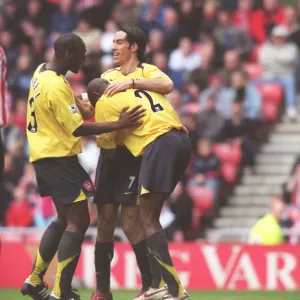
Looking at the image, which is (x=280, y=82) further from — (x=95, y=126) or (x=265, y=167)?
(x=95, y=126)

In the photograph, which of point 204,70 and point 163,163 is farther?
point 204,70

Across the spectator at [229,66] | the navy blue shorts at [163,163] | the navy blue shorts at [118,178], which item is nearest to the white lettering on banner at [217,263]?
the spectator at [229,66]

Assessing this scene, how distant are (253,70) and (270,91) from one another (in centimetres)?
101

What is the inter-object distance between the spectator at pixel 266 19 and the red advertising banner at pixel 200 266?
19.2 feet

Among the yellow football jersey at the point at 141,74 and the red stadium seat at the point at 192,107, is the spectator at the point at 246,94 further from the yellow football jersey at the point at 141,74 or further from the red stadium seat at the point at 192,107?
the yellow football jersey at the point at 141,74

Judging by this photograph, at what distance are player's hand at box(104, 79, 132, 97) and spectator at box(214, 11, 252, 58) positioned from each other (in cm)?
1010

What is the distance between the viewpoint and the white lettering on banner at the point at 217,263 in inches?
687

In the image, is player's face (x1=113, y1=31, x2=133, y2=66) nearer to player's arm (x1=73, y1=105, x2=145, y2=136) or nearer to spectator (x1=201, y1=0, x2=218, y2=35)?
player's arm (x1=73, y1=105, x2=145, y2=136)

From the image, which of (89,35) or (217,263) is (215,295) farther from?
(89,35)

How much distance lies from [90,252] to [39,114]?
5931 mm

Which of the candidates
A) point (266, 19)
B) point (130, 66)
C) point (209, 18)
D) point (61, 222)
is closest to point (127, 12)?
point (209, 18)

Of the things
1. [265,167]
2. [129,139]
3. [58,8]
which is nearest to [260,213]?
[265,167]

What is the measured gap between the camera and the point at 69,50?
39.2 ft

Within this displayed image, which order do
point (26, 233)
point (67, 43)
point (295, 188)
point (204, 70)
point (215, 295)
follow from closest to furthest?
point (67, 43) → point (215, 295) → point (26, 233) → point (295, 188) → point (204, 70)
